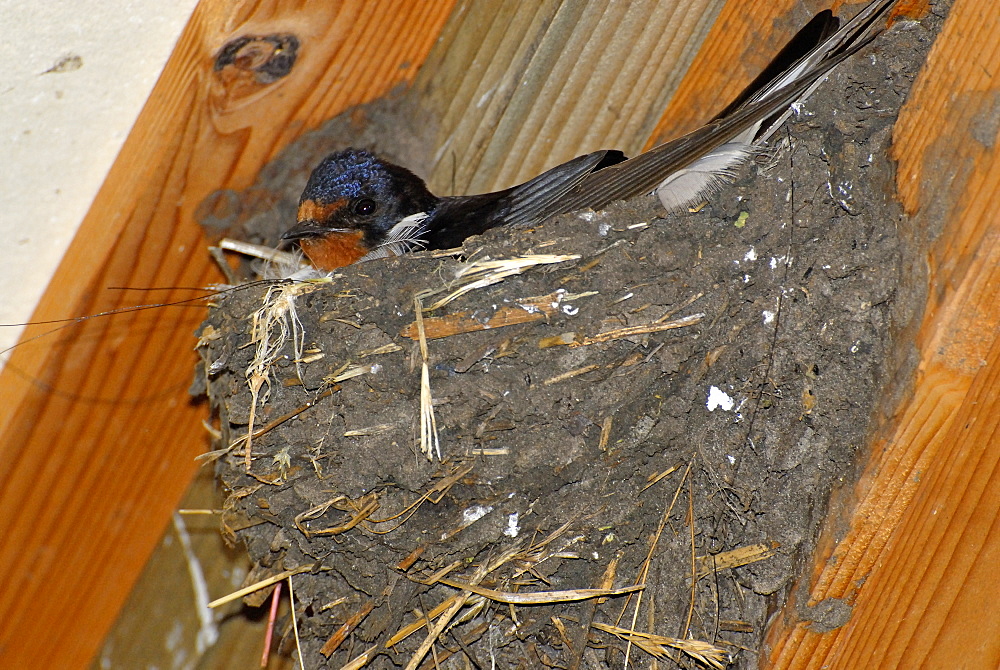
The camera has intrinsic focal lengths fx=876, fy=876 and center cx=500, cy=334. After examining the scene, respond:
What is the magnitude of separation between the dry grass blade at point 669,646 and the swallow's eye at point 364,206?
173cm

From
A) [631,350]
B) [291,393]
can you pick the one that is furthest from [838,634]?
[291,393]

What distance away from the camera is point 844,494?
1.64 meters

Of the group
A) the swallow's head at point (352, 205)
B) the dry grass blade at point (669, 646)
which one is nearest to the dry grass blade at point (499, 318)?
the dry grass blade at point (669, 646)

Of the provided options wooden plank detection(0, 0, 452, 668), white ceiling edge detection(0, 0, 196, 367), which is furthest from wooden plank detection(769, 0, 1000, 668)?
white ceiling edge detection(0, 0, 196, 367)

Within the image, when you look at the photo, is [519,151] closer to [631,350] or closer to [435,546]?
[631,350]

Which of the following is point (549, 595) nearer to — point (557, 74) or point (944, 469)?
point (944, 469)

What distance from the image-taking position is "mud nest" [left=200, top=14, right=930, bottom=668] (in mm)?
1801

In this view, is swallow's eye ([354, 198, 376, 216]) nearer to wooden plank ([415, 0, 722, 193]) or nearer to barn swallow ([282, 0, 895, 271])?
barn swallow ([282, 0, 895, 271])

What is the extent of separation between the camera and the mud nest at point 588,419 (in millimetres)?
1801

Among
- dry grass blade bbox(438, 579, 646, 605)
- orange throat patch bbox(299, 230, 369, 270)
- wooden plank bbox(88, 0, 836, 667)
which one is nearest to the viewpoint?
dry grass blade bbox(438, 579, 646, 605)

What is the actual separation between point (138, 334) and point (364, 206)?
3.38 feet

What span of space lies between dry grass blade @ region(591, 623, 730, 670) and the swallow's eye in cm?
173

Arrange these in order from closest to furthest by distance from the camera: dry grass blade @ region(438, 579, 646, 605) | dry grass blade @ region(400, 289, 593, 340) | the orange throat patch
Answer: dry grass blade @ region(438, 579, 646, 605), dry grass blade @ region(400, 289, 593, 340), the orange throat patch

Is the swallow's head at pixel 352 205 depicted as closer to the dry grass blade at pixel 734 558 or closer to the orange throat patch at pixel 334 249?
the orange throat patch at pixel 334 249
